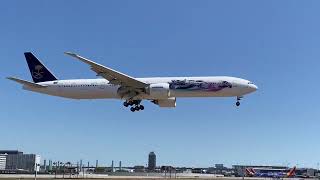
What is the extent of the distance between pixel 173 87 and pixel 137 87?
15.4 ft

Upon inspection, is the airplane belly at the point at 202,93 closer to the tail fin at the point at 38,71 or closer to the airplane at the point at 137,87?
the airplane at the point at 137,87

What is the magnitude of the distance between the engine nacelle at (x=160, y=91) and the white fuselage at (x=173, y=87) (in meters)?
0.20

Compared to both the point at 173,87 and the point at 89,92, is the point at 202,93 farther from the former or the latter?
the point at 89,92

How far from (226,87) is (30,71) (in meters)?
30.3

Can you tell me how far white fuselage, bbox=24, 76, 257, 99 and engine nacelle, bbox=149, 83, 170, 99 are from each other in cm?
20

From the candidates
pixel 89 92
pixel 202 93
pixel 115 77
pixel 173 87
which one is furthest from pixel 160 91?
pixel 89 92

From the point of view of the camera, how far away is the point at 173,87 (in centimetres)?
5822

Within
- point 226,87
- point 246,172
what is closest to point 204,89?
point 226,87

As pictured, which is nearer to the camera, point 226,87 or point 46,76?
point 226,87

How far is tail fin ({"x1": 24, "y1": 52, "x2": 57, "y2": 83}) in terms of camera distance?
66500 millimetres

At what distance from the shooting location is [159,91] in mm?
56938

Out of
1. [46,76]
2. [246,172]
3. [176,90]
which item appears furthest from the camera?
[246,172]

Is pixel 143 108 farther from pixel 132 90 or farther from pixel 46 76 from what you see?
pixel 46 76

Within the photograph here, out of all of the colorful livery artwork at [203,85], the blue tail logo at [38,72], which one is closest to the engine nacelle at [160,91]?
the colorful livery artwork at [203,85]
